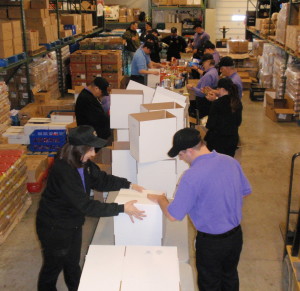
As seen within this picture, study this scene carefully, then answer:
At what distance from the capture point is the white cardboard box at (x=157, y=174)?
12.4 feet

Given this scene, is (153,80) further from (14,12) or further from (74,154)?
(74,154)

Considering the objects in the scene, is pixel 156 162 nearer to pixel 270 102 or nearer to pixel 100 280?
pixel 100 280

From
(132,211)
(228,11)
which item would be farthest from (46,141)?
(228,11)

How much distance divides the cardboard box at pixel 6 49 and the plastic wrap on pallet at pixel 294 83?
19.3ft

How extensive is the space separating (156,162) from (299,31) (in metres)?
6.10

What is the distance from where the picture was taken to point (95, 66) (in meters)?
10.7

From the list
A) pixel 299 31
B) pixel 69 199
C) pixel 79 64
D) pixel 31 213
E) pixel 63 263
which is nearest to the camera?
pixel 69 199

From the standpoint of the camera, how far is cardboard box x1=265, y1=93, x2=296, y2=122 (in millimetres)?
9125

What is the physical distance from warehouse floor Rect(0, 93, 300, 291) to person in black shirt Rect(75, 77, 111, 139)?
1.30m

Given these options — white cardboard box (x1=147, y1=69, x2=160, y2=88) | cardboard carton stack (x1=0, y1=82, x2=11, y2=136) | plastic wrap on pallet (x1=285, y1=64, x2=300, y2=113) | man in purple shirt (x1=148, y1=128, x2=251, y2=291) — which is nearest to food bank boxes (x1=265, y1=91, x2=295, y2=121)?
plastic wrap on pallet (x1=285, y1=64, x2=300, y2=113)

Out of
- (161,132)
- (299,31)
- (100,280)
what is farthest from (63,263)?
(299,31)

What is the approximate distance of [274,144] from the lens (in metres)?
7.89

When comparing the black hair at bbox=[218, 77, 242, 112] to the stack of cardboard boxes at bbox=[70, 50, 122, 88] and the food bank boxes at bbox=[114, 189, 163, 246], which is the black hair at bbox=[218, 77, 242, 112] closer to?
the food bank boxes at bbox=[114, 189, 163, 246]

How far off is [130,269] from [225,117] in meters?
3.13
